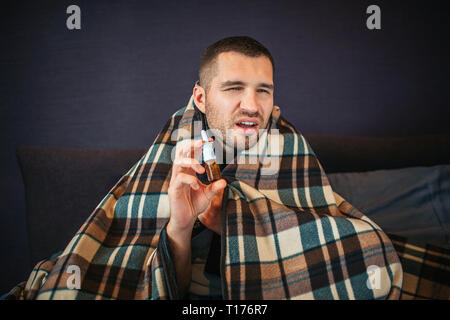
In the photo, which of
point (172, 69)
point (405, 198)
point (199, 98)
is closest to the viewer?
point (199, 98)

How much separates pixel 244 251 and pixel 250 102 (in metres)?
0.44

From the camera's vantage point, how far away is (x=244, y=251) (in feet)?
2.45

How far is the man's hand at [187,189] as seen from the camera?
0.68 metres

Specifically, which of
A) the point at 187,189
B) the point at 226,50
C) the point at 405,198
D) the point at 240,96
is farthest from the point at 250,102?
the point at 405,198

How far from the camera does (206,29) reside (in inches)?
53.1

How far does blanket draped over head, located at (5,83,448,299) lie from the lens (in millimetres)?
711

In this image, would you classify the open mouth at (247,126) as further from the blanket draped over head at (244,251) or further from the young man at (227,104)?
the blanket draped over head at (244,251)

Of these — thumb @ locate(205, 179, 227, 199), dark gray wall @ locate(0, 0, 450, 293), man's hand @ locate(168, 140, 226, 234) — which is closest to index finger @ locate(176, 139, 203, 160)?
man's hand @ locate(168, 140, 226, 234)

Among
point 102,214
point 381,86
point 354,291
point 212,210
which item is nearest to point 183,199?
point 212,210

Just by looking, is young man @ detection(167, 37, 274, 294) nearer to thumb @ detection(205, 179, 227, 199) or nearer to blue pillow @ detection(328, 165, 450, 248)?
thumb @ detection(205, 179, 227, 199)

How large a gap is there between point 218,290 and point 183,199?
318 millimetres

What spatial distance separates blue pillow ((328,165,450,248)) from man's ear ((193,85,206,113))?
64 cm

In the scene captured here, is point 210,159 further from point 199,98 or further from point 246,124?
point 199,98

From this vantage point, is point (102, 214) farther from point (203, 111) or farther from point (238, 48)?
point (238, 48)
